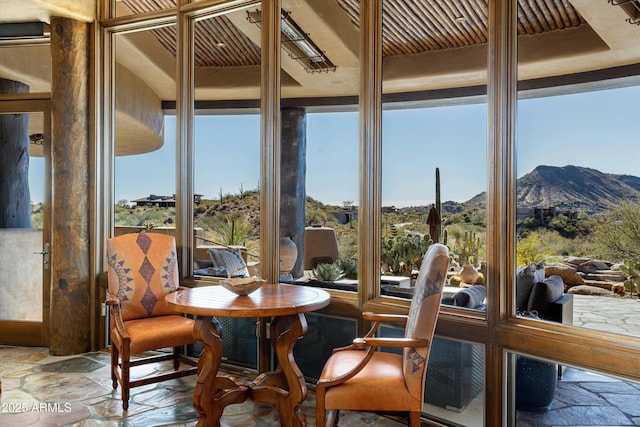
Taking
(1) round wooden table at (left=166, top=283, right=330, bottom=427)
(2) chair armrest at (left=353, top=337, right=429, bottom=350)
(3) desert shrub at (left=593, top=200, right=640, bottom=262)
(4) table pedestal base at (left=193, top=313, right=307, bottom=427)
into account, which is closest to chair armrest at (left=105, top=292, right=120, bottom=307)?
(1) round wooden table at (left=166, top=283, right=330, bottom=427)

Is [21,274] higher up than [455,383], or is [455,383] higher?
[21,274]

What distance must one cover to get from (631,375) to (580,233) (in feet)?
2.30

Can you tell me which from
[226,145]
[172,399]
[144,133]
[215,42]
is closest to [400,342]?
[172,399]

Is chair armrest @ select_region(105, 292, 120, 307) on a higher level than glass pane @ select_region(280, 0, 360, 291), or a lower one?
lower

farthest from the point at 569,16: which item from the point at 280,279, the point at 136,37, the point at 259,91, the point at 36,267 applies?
the point at 36,267

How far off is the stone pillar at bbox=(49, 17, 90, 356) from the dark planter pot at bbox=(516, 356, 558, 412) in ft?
12.2

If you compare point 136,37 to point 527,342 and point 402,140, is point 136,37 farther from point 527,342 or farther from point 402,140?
point 527,342

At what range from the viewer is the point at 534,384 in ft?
8.69

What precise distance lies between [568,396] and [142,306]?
287 centimetres

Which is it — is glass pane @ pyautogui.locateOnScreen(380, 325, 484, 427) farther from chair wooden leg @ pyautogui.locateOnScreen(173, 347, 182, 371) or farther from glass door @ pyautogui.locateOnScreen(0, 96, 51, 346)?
glass door @ pyautogui.locateOnScreen(0, 96, 51, 346)

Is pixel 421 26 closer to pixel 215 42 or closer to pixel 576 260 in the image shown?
pixel 576 260

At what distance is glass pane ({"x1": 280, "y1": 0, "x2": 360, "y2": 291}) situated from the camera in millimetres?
3508

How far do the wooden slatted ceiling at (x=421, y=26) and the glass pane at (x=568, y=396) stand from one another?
1.75 metres

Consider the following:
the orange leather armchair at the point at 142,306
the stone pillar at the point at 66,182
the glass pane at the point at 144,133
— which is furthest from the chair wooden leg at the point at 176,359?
the stone pillar at the point at 66,182
